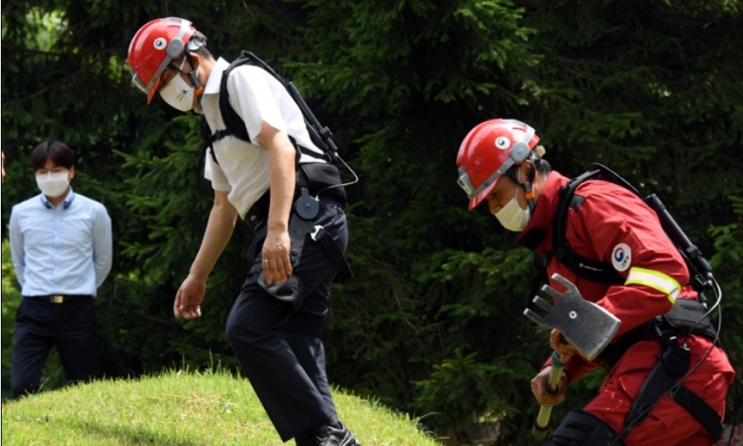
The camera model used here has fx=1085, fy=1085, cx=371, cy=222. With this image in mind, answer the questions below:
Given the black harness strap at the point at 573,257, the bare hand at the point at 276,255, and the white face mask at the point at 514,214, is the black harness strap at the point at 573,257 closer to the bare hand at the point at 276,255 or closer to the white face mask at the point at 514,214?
the white face mask at the point at 514,214

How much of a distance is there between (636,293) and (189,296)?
2527 mm

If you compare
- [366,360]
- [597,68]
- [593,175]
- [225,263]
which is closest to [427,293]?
[366,360]

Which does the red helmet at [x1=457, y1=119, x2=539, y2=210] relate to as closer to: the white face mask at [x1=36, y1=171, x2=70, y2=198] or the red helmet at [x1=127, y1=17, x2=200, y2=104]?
the red helmet at [x1=127, y1=17, x2=200, y2=104]

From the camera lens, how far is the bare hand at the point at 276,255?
455cm

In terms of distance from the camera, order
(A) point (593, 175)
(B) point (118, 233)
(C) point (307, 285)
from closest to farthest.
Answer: (A) point (593, 175)
(C) point (307, 285)
(B) point (118, 233)

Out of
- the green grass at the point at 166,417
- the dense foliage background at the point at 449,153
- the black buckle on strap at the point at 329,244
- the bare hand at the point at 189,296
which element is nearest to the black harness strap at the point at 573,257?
the black buckle on strap at the point at 329,244

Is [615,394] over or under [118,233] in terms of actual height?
over

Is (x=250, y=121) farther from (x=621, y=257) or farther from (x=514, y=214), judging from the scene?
(x=621, y=257)

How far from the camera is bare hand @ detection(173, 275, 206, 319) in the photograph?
213 inches

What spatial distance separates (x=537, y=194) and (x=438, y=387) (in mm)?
4375

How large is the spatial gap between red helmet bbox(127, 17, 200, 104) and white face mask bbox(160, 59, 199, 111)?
6 cm

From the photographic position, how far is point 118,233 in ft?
33.8

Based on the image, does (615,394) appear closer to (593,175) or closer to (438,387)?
(593,175)

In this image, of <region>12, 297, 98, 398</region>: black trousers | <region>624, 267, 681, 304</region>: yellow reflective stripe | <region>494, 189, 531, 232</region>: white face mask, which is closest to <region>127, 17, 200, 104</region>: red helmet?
<region>494, 189, 531, 232</region>: white face mask
